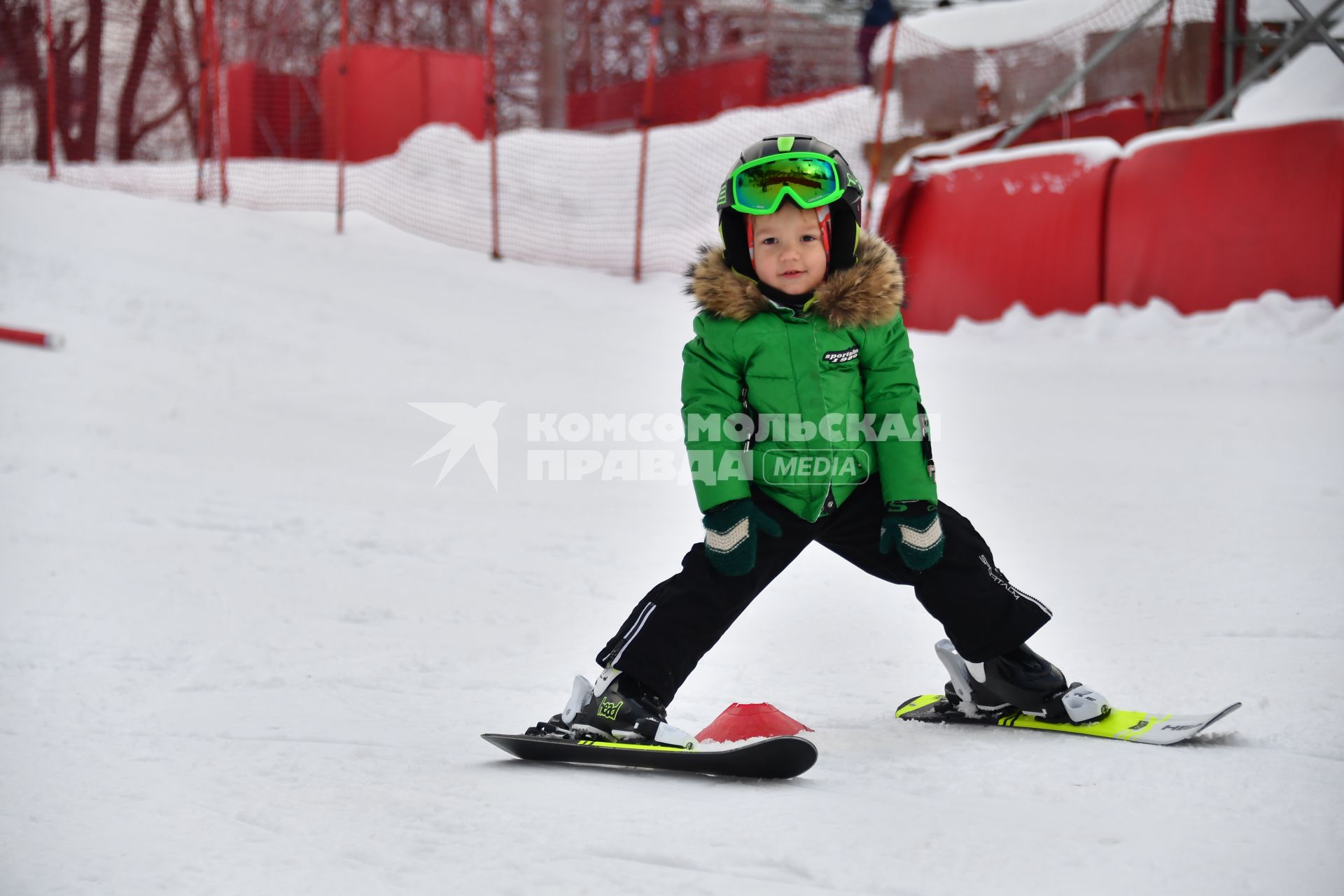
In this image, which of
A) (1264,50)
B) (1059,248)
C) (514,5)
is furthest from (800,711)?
(514,5)

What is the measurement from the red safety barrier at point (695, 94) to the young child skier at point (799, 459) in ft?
52.8

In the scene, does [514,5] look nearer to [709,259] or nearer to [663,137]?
[663,137]

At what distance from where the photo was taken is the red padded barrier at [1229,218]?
25.9 ft

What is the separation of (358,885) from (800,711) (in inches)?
54.5

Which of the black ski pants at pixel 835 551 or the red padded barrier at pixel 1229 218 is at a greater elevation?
the red padded barrier at pixel 1229 218

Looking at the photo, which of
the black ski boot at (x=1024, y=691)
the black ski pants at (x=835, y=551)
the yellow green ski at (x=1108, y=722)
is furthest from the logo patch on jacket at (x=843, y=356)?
the yellow green ski at (x=1108, y=722)

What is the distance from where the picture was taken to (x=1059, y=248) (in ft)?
30.0

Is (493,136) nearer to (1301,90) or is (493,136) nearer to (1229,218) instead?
(1229,218)

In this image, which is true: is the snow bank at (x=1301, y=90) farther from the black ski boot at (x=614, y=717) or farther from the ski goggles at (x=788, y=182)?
the black ski boot at (x=614, y=717)

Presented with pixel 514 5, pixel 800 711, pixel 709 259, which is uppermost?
pixel 514 5

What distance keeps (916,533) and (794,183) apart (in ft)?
2.65

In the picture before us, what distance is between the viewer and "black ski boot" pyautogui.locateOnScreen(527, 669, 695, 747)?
259cm

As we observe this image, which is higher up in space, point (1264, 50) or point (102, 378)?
point (1264, 50)

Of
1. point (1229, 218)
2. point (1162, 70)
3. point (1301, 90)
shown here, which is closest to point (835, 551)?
point (1229, 218)
